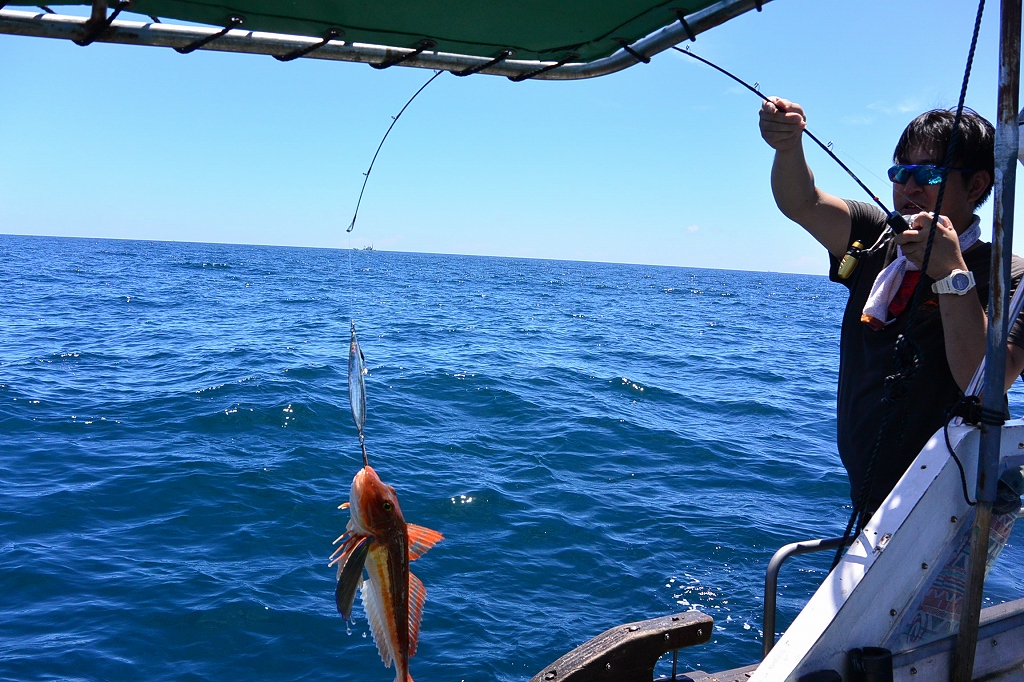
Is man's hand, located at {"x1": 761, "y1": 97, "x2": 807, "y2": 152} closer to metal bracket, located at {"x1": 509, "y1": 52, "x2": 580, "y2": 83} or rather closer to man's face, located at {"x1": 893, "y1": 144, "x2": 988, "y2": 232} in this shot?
man's face, located at {"x1": 893, "y1": 144, "x2": 988, "y2": 232}

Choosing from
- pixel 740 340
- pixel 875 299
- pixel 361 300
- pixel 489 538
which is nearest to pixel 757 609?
pixel 489 538

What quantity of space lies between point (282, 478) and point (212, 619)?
3159 millimetres

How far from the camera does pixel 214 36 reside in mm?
2316

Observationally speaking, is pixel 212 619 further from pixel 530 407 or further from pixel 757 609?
pixel 530 407

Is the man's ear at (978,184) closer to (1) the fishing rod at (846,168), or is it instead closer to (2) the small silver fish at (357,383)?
(1) the fishing rod at (846,168)

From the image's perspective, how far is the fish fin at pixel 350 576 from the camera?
6.54ft

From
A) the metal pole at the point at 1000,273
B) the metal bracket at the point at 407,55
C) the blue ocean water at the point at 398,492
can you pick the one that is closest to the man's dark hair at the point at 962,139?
the metal pole at the point at 1000,273

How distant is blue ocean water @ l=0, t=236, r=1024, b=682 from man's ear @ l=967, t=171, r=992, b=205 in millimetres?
1440

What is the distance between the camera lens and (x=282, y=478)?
8.78m

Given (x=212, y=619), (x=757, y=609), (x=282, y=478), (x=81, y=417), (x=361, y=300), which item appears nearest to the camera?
(x=212, y=619)

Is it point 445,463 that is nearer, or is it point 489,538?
point 489,538

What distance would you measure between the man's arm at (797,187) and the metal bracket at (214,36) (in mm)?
1896

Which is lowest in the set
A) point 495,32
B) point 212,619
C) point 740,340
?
point 212,619

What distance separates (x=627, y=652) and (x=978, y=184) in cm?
237
